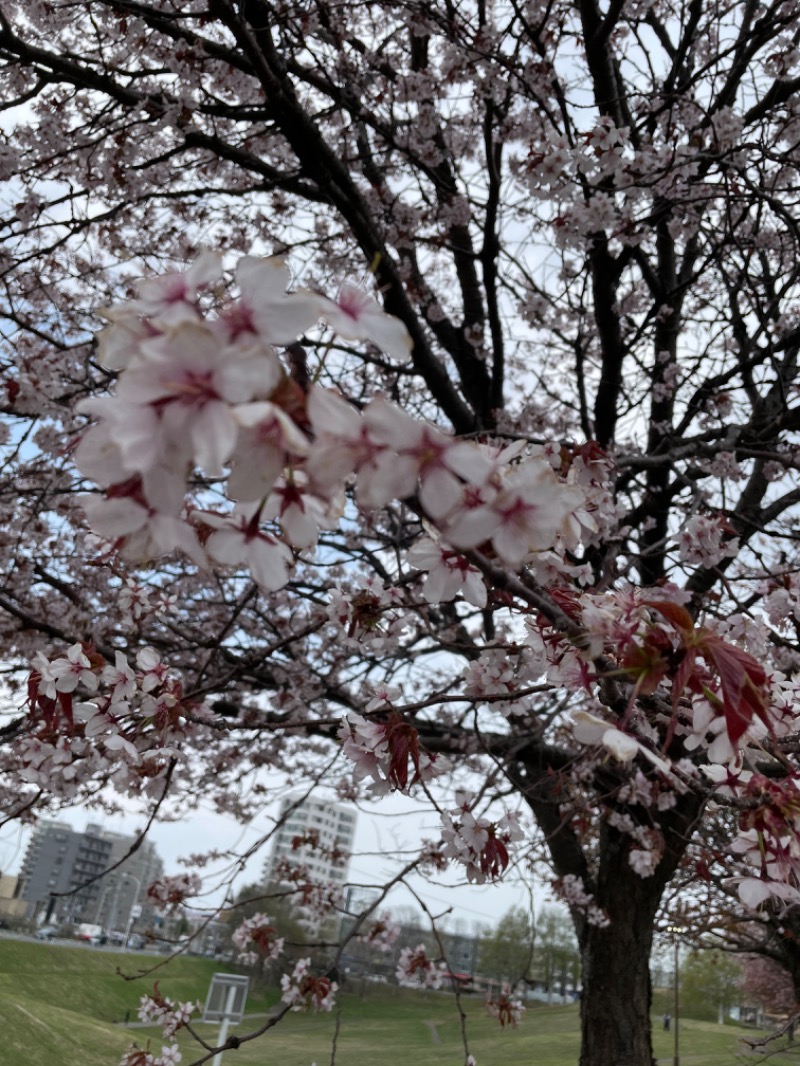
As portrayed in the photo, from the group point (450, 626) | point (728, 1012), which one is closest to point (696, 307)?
point (450, 626)

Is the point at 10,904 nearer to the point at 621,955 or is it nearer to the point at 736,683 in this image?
the point at 621,955

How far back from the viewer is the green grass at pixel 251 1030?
609 cm

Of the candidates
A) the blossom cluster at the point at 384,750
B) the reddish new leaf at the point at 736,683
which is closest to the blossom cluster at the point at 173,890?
the blossom cluster at the point at 384,750

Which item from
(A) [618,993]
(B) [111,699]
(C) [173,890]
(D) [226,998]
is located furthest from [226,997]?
(B) [111,699]

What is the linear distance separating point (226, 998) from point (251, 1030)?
531 cm

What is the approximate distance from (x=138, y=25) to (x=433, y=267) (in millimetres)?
2821

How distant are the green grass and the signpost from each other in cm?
45

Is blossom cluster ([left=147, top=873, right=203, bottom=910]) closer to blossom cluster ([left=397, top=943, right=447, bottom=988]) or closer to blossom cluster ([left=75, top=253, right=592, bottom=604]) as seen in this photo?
blossom cluster ([left=397, top=943, right=447, bottom=988])

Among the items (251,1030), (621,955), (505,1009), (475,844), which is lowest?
(251,1030)

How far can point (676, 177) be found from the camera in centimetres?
290

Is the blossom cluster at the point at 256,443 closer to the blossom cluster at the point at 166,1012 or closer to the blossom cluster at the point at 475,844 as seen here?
the blossom cluster at the point at 475,844

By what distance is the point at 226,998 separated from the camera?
17.1 ft

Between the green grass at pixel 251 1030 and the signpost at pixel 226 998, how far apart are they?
1.48ft

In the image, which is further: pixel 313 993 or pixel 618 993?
pixel 618 993
